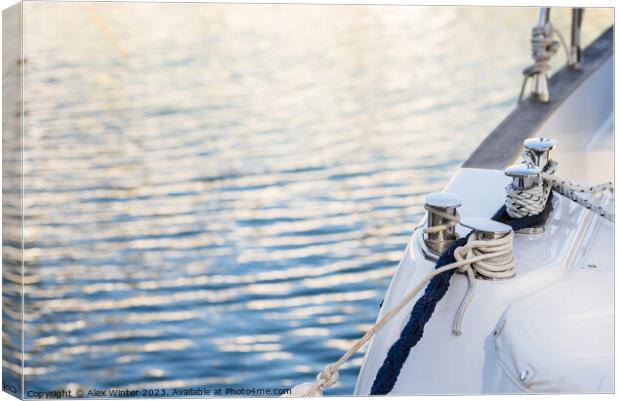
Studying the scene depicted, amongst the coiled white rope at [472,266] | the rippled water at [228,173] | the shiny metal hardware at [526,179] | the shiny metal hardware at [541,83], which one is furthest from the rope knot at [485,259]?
the shiny metal hardware at [541,83]

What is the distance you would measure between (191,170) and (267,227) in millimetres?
583

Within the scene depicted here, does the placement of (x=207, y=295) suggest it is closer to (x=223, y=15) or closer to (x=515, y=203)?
(x=515, y=203)

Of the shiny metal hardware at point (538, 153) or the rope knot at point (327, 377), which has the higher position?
the shiny metal hardware at point (538, 153)

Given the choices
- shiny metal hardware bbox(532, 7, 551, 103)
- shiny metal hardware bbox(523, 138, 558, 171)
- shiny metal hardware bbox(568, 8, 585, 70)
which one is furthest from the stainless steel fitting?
shiny metal hardware bbox(568, 8, 585, 70)

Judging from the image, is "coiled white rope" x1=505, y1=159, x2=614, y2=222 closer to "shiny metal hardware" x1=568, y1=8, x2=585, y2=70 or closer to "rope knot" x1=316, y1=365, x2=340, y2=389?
"rope knot" x1=316, y1=365, x2=340, y2=389

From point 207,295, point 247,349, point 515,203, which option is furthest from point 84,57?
point 515,203

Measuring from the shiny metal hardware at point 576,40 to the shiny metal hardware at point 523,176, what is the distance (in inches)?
39.0

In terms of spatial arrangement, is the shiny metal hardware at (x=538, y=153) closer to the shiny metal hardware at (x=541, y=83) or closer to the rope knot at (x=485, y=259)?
the rope knot at (x=485, y=259)

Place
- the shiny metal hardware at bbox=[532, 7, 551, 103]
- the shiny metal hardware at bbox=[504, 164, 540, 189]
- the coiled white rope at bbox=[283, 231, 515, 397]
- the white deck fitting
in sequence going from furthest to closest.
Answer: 1. the shiny metal hardware at bbox=[532, 7, 551, 103]
2. the shiny metal hardware at bbox=[504, 164, 540, 189]
3. the coiled white rope at bbox=[283, 231, 515, 397]
4. the white deck fitting

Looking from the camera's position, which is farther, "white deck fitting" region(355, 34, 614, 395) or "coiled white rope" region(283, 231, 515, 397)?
"coiled white rope" region(283, 231, 515, 397)

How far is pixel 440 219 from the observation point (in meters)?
1.50

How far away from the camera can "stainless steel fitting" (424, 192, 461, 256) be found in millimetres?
1494

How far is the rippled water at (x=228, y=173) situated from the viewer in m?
3.02

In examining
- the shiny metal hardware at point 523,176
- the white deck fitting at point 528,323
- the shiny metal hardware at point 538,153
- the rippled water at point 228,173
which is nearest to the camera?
the white deck fitting at point 528,323
